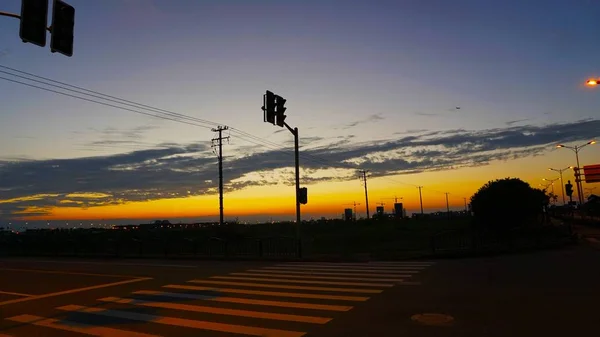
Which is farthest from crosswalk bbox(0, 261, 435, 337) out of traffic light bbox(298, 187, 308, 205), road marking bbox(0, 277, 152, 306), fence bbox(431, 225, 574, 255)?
fence bbox(431, 225, 574, 255)

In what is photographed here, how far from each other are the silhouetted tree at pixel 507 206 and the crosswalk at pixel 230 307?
28.2 metres

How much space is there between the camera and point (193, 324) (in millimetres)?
8844

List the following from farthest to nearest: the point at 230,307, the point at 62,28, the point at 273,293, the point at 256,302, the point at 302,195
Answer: the point at 302,195, the point at 273,293, the point at 256,302, the point at 230,307, the point at 62,28

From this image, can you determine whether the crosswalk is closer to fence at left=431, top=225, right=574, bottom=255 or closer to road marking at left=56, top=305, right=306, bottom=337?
road marking at left=56, top=305, right=306, bottom=337

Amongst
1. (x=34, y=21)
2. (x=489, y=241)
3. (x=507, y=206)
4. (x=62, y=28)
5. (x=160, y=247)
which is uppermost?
(x=62, y=28)

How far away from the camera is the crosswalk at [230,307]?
28.1ft

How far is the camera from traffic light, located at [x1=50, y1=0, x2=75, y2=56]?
926 cm

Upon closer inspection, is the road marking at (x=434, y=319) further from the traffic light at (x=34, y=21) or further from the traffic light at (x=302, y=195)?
the traffic light at (x=302, y=195)

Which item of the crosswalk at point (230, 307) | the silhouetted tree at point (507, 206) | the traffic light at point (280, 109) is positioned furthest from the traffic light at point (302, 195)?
the silhouetted tree at point (507, 206)

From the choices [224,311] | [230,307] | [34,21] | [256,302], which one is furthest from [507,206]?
[34,21]

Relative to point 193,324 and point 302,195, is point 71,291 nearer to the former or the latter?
point 193,324

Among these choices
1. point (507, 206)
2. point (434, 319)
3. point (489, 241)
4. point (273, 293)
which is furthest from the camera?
point (507, 206)

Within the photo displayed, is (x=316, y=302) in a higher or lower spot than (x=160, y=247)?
lower

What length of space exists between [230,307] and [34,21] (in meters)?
7.40
